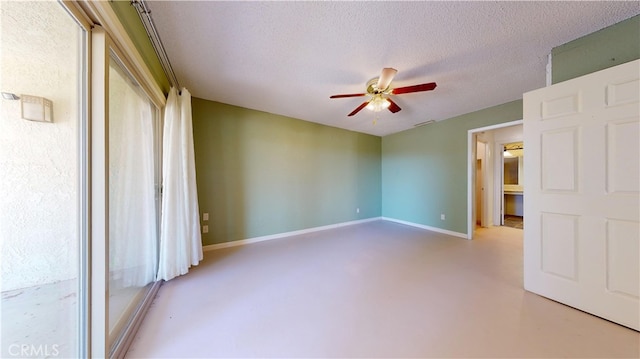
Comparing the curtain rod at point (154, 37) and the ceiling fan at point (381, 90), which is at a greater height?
the curtain rod at point (154, 37)

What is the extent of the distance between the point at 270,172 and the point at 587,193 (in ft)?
11.8

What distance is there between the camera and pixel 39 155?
106 centimetres

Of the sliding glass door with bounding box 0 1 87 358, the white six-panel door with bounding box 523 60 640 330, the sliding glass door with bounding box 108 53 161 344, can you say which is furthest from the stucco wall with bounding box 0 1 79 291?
the white six-panel door with bounding box 523 60 640 330

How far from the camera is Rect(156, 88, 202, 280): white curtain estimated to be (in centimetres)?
204

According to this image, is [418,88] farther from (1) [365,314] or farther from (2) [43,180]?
(2) [43,180]

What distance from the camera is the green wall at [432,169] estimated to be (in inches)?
141

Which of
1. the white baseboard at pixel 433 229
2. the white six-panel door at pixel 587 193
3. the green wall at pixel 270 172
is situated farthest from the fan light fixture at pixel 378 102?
the white baseboard at pixel 433 229

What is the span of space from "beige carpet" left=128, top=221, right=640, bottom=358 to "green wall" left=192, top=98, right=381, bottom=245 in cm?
88

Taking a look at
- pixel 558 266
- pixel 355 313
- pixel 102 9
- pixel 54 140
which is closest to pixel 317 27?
pixel 102 9

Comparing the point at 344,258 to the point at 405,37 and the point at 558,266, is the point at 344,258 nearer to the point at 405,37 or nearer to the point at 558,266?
the point at 558,266

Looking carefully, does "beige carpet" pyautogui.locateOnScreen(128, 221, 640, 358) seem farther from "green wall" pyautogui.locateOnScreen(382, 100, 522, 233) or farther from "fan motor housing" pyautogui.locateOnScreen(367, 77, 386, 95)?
"fan motor housing" pyautogui.locateOnScreen(367, 77, 386, 95)

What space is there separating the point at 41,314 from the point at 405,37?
3149 millimetres

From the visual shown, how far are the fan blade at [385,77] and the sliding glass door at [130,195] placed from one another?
2039 millimetres

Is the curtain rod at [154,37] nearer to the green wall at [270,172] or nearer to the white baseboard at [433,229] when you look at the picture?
the green wall at [270,172]
